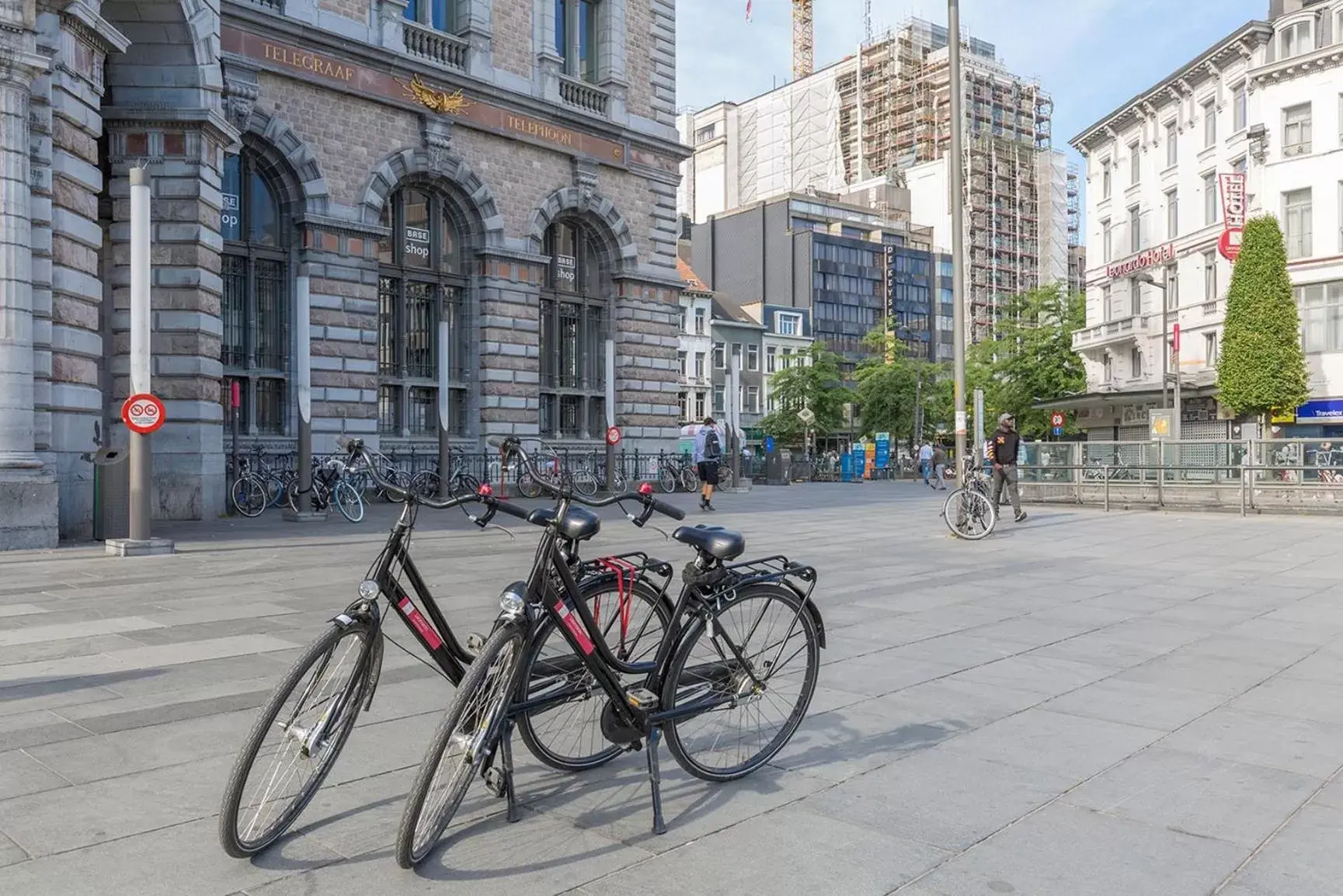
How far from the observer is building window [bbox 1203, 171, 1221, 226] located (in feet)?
146

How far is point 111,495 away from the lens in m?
12.9

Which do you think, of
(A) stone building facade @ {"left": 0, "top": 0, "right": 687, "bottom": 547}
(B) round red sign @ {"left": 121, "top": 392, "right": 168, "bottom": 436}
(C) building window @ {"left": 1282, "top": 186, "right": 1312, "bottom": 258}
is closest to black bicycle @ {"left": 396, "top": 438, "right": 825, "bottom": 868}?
(B) round red sign @ {"left": 121, "top": 392, "right": 168, "bottom": 436}

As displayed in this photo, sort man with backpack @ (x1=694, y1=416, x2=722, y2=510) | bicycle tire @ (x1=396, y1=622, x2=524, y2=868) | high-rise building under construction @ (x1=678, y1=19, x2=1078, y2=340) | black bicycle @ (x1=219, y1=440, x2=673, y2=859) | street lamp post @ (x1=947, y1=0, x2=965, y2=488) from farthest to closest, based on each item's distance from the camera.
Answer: high-rise building under construction @ (x1=678, y1=19, x2=1078, y2=340)
man with backpack @ (x1=694, y1=416, x2=722, y2=510)
street lamp post @ (x1=947, y1=0, x2=965, y2=488)
black bicycle @ (x1=219, y1=440, x2=673, y2=859)
bicycle tire @ (x1=396, y1=622, x2=524, y2=868)

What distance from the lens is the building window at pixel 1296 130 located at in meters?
40.5

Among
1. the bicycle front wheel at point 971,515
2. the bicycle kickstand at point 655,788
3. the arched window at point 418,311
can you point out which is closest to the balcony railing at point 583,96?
the arched window at point 418,311

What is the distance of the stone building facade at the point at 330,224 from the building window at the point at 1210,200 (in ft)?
82.2

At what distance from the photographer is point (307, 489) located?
17000mm

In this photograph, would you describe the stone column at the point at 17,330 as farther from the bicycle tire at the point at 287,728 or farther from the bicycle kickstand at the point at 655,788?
the bicycle kickstand at the point at 655,788

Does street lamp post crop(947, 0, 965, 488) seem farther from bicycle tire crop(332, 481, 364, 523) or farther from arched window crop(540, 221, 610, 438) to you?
arched window crop(540, 221, 610, 438)

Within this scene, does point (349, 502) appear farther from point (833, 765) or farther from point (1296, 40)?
point (1296, 40)

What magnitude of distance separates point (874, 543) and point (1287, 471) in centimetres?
1143

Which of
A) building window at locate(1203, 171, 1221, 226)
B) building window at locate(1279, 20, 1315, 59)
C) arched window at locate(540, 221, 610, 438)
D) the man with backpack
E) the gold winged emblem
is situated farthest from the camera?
building window at locate(1203, 171, 1221, 226)

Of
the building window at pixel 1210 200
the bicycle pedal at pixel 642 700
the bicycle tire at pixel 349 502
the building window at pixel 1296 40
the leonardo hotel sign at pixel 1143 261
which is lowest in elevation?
the bicycle pedal at pixel 642 700

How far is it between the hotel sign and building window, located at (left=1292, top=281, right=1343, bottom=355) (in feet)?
87.3
